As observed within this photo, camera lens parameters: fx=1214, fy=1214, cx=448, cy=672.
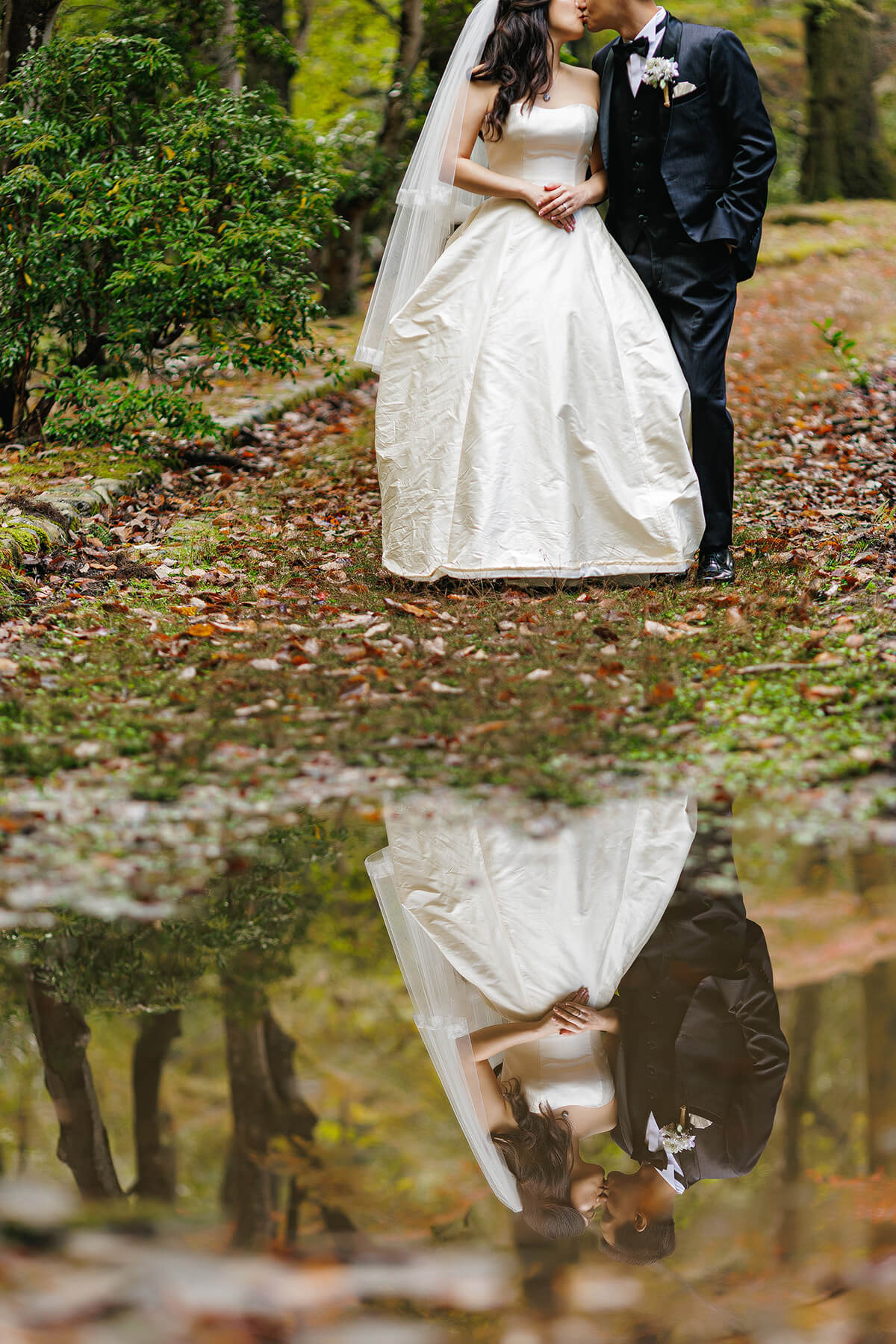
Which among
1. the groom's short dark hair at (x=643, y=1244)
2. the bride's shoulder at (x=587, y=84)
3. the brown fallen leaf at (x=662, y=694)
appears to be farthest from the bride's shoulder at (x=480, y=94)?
the groom's short dark hair at (x=643, y=1244)

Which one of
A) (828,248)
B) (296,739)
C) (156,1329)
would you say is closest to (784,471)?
(296,739)

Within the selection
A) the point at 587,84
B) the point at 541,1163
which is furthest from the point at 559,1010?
the point at 587,84

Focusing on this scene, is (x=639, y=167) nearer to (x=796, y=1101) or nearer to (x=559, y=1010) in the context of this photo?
(x=559, y=1010)

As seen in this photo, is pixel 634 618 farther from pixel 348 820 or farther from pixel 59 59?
pixel 59 59

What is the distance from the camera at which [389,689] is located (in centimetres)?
406

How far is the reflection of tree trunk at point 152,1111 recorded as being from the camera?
1893 millimetres

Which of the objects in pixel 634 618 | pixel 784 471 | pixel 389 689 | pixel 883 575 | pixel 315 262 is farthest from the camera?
pixel 315 262

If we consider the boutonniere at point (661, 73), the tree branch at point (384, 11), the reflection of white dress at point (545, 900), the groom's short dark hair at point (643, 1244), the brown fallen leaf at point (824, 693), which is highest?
the tree branch at point (384, 11)

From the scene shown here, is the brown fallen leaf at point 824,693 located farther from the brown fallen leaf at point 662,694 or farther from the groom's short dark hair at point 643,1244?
the groom's short dark hair at point 643,1244

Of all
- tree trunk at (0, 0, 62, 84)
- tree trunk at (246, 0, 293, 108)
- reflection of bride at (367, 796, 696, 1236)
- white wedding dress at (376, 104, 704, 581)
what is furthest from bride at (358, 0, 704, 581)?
tree trunk at (246, 0, 293, 108)

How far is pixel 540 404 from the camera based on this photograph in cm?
518

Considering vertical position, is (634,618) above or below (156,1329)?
below

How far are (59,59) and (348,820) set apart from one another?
19.5 ft

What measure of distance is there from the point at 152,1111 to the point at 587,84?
15.9ft
